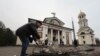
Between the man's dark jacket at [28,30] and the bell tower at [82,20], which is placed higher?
the bell tower at [82,20]

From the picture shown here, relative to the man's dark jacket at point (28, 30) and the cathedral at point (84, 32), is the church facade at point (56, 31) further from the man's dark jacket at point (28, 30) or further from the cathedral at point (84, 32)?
the man's dark jacket at point (28, 30)

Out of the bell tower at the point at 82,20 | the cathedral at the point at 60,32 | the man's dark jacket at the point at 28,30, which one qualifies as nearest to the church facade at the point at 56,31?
the cathedral at the point at 60,32

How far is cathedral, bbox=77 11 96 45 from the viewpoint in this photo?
44750mm

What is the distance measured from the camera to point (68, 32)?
126 ft

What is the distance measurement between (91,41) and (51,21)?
20.7 meters

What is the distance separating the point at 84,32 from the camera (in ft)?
152

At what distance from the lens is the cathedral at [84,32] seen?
1762 inches

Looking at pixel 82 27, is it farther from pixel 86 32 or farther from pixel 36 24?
pixel 36 24

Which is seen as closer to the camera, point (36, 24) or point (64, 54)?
point (36, 24)

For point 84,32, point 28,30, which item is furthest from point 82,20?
point 28,30

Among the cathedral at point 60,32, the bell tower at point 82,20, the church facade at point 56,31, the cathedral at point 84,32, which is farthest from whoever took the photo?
the bell tower at point 82,20

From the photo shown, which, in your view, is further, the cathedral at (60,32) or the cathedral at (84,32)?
the cathedral at (84,32)

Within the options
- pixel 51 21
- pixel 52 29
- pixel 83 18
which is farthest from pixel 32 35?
pixel 83 18

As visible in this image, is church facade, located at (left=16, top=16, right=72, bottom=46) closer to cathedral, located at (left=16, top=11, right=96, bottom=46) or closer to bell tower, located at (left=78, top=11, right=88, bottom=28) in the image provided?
cathedral, located at (left=16, top=11, right=96, bottom=46)
